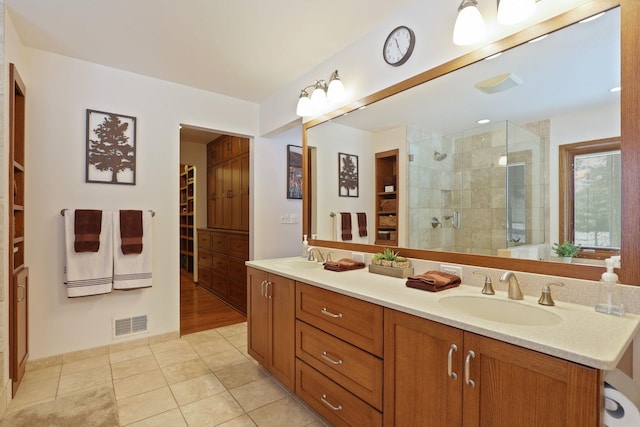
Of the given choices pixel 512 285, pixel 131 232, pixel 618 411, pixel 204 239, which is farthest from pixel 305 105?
pixel 204 239

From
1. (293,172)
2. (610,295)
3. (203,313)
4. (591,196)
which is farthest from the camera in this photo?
(203,313)

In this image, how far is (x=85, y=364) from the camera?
2.50 metres

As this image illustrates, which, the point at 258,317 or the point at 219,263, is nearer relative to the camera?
the point at 258,317

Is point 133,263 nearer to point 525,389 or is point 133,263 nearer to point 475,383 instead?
point 475,383

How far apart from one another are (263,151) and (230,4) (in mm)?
1747

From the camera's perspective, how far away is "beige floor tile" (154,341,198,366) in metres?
2.57

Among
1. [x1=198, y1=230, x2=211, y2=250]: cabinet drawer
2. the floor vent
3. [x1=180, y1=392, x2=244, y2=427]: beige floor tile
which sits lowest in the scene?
[x1=180, y1=392, x2=244, y2=427]: beige floor tile

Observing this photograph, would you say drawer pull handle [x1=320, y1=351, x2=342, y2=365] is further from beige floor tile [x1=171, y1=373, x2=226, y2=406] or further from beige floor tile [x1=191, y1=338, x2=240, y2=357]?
beige floor tile [x1=191, y1=338, x2=240, y2=357]

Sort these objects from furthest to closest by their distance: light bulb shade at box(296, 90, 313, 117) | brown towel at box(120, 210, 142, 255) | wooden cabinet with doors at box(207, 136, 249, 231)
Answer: wooden cabinet with doors at box(207, 136, 249, 231), brown towel at box(120, 210, 142, 255), light bulb shade at box(296, 90, 313, 117)

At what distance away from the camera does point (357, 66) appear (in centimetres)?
228

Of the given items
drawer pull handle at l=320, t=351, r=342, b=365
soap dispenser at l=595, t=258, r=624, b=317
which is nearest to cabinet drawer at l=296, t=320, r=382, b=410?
drawer pull handle at l=320, t=351, r=342, b=365

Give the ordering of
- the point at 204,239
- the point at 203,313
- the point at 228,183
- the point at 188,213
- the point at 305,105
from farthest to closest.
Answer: the point at 188,213 → the point at 204,239 → the point at 228,183 → the point at 203,313 → the point at 305,105

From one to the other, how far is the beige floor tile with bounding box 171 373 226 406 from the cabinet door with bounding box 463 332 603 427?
5.57ft

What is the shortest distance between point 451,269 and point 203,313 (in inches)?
124
